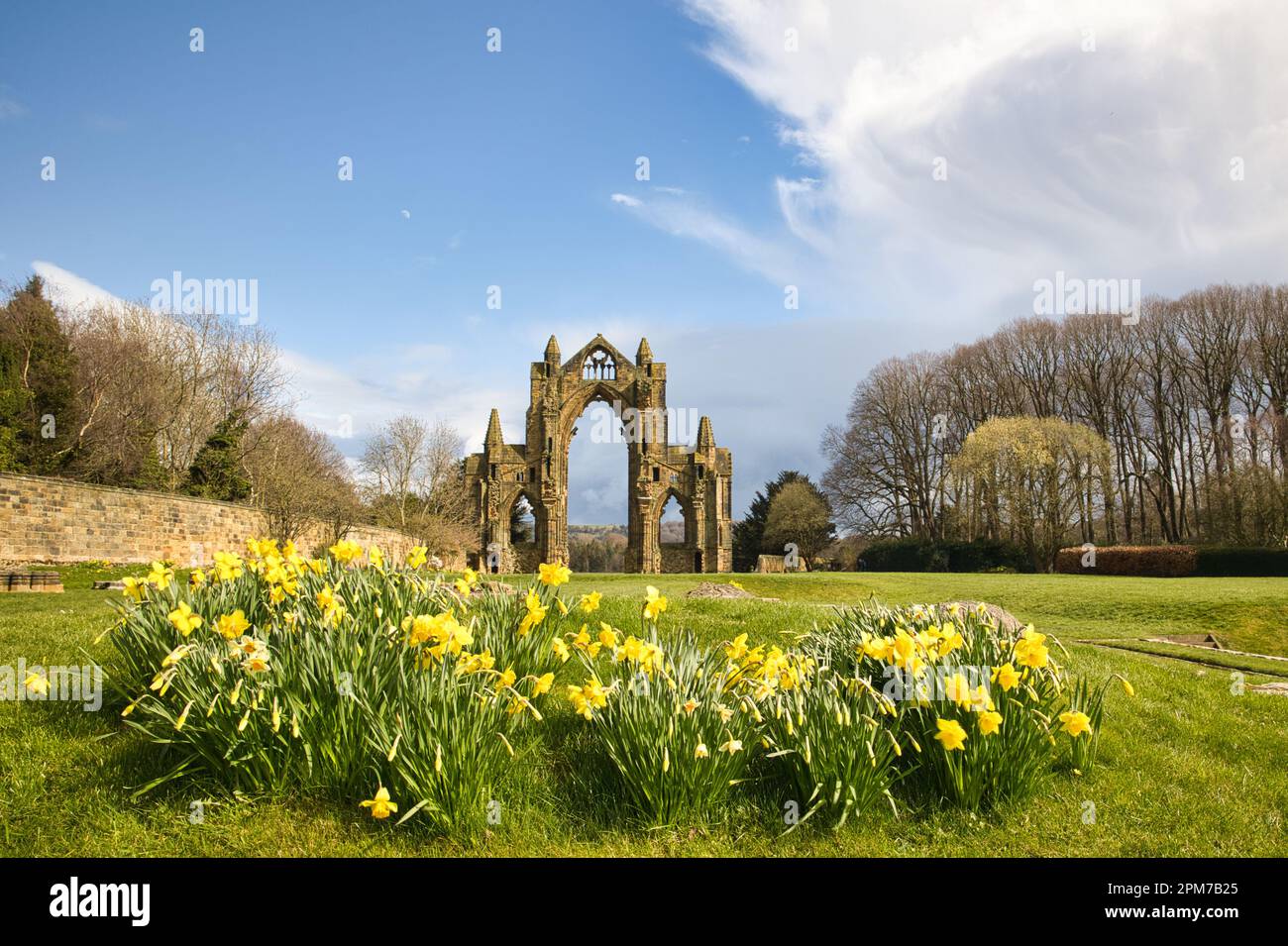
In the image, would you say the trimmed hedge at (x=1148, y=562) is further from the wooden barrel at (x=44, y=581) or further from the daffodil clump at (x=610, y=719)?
the wooden barrel at (x=44, y=581)

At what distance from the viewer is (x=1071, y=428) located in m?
39.2

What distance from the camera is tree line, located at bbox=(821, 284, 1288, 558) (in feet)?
122

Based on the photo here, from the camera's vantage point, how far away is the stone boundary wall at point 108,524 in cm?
2003

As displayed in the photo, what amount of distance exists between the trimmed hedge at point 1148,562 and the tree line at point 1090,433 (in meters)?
4.28

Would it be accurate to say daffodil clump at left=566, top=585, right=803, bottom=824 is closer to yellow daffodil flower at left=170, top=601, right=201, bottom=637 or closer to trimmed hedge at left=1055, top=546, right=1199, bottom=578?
yellow daffodil flower at left=170, top=601, right=201, bottom=637

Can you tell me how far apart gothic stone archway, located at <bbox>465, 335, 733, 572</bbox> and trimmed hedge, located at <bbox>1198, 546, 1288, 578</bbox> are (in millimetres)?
24672

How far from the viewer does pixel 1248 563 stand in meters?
29.9

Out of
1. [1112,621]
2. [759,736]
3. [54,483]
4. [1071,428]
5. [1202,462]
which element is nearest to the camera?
[759,736]

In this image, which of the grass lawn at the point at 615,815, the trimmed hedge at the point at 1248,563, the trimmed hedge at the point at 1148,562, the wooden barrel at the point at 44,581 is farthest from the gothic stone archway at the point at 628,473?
the grass lawn at the point at 615,815

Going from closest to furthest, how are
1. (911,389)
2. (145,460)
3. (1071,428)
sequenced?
1. (145,460)
2. (1071,428)
3. (911,389)

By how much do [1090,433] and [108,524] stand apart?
43.2 meters

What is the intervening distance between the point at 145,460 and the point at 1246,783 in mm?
34397
